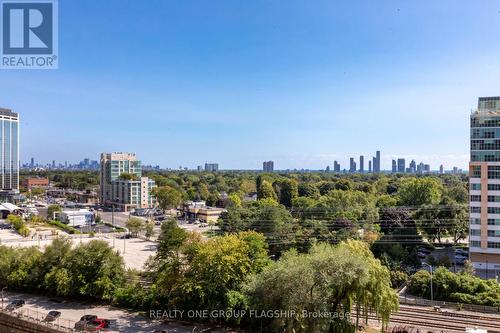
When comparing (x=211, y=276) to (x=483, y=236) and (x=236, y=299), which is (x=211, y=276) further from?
(x=483, y=236)

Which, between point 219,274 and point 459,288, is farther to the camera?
point 459,288

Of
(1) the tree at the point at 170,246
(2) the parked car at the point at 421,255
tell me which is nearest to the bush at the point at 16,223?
(1) the tree at the point at 170,246

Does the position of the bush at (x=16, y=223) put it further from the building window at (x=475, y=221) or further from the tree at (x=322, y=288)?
the building window at (x=475, y=221)

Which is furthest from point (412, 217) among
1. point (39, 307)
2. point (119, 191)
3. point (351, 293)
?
point (119, 191)

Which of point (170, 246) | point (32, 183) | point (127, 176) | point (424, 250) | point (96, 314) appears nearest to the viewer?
point (96, 314)

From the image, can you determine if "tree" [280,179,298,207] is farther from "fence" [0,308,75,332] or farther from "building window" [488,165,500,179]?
"fence" [0,308,75,332]

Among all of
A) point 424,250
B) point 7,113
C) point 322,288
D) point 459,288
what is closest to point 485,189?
point 424,250

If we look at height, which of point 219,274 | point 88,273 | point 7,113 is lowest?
point 88,273

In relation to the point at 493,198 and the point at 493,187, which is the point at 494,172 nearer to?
the point at 493,187
